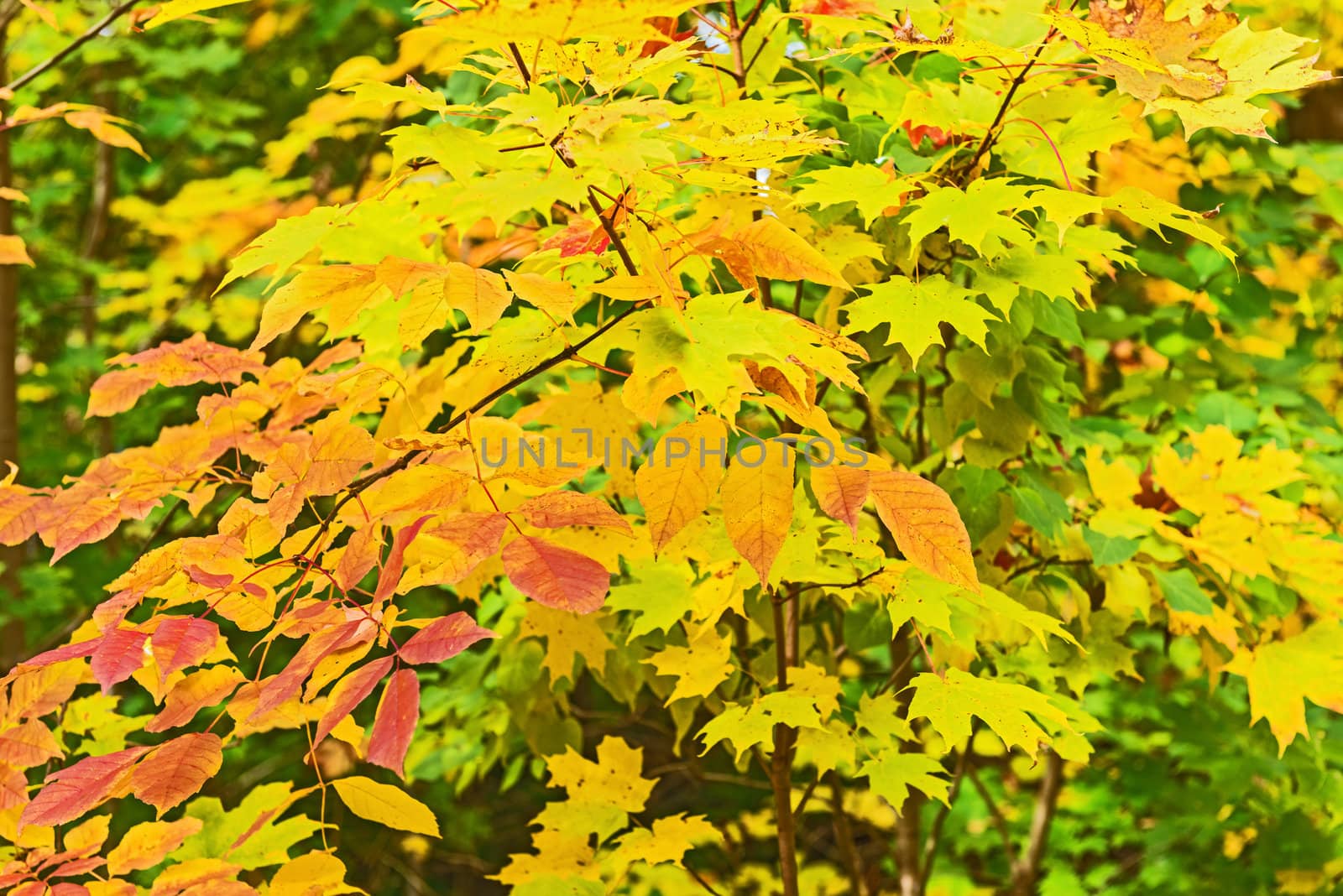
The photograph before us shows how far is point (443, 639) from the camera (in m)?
1.02

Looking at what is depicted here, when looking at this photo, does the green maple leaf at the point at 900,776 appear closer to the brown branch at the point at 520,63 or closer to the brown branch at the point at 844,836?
the brown branch at the point at 844,836

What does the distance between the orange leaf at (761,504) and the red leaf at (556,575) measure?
158mm

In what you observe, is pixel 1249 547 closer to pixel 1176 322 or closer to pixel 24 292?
pixel 1176 322

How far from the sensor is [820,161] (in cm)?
151

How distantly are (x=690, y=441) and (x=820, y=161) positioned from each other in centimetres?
57

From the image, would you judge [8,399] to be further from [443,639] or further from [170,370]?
[443,639]

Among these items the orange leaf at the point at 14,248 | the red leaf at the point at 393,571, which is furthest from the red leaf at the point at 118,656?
the orange leaf at the point at 14,248

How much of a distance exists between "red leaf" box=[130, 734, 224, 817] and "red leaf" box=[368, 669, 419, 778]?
0.21 m

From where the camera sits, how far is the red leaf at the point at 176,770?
1.05 metres

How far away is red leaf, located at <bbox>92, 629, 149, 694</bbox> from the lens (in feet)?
3.34

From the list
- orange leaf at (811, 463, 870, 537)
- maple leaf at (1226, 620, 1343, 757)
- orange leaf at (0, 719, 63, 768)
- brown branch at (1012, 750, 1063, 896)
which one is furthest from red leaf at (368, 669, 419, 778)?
brown branch at (1012, 750, 1063, 896)

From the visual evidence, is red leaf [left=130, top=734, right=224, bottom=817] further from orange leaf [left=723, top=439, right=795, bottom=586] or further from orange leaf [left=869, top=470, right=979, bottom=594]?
orange leaf [left=869, top=470, right=979, bottom=594]

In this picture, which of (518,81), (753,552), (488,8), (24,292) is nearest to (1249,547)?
(753,552)

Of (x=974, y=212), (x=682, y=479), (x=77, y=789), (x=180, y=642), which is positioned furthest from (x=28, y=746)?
(x=974, y=212)
